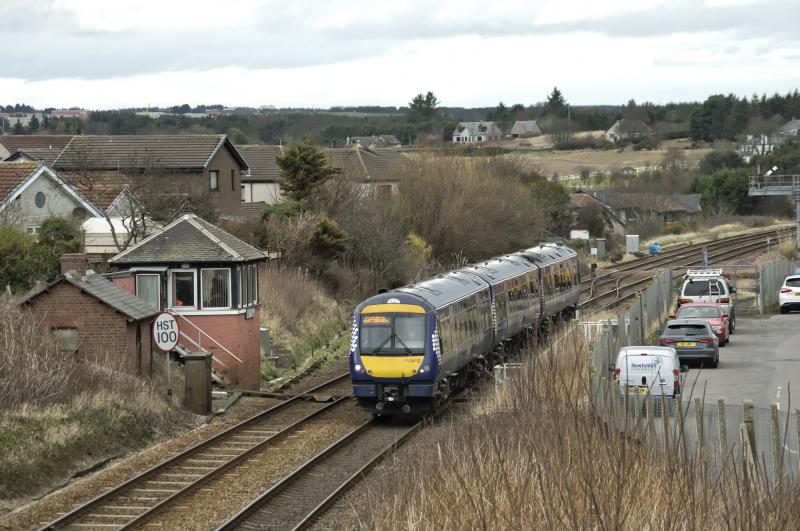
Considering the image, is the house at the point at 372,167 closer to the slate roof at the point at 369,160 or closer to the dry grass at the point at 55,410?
the slate roof at the point at 369,160

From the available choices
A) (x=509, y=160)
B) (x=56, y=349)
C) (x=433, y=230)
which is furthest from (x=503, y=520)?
(x=509, y=160)

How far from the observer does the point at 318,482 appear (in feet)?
64.0

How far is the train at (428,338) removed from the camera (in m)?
24.6

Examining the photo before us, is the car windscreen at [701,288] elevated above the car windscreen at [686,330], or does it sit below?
below

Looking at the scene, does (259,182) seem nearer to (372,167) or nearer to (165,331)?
(372,167)

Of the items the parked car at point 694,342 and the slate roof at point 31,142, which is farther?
the slate roof at point 31,142

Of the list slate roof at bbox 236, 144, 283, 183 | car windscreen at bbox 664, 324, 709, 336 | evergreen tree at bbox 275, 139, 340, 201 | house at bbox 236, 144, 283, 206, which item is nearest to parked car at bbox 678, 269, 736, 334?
car windscreen at bbox 664, 324, 709, 336

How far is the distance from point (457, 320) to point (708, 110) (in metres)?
166

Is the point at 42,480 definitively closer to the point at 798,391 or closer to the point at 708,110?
the point at 798,391

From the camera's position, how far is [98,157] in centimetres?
5884

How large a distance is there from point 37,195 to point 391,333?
2455cm

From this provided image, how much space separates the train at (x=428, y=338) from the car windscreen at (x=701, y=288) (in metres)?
11.5

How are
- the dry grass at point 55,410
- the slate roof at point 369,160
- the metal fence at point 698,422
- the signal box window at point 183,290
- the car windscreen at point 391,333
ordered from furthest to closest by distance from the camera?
1. the slate roof at point 369,160
2. the signal box window at point 183,290
3. the car windscreen at point 391,333
4. the dry grass at point 55,410
5. the metal fence at point 698,422

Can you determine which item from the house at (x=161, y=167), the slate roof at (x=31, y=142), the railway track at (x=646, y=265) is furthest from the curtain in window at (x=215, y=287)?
the slate roof at (x=31, y=142)
